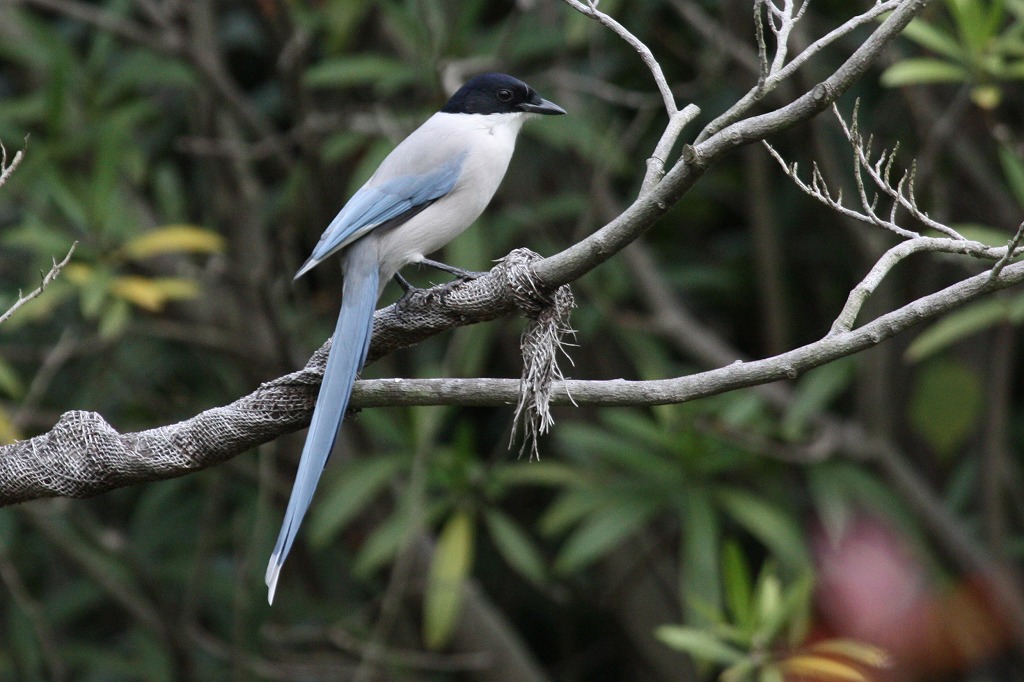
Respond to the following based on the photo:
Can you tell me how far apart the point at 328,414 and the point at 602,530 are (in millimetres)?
2409

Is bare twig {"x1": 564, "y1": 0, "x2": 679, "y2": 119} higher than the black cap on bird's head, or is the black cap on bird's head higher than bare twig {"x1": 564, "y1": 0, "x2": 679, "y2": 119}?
the black cap on bird's head

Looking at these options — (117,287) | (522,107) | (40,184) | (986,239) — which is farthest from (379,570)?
(986,239)

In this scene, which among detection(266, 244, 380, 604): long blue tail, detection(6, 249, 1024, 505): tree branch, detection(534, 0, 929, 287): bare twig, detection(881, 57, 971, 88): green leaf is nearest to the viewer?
detection(534, 0, 929, 287): bare twig

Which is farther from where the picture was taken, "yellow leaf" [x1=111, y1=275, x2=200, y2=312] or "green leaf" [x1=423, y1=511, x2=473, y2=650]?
"green leaf" [x1=423, y1=511, x2=473, y2=650]

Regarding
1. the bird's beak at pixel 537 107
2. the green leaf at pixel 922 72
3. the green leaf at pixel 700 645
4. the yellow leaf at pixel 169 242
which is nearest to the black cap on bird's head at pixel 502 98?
the bird's beak at pixel 537 107

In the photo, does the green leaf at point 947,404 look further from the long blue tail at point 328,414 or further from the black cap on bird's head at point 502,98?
the long blue tail at point 328,414

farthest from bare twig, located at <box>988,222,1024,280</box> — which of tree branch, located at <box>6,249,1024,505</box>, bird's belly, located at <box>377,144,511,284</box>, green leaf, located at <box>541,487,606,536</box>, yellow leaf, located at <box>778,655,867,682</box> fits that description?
green leaf, located at <box>541,487,606,536</box>

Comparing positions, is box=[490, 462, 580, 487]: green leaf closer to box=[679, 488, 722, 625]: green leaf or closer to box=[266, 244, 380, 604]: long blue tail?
box=[679, 488, 722, 625]: green leaf

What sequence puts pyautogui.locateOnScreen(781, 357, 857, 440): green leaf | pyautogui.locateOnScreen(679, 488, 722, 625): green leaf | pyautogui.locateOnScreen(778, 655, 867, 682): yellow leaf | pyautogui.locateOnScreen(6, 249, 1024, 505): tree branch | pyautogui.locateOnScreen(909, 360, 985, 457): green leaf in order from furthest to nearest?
pyautogui.locateOnScreen(909, 360, 985, 457): green leaf < pyautogui.locateOnScreen(781, 357, 857, 440): green leaf < pyautogui.locateOnScreen(679, 488, 722, 625): green leaf < pyautogui.locateOnScreen(778, 655, 867, 682): yellow leaf < pyautogui.locateOnScreen(6, 249, 1024, 505): tree branch

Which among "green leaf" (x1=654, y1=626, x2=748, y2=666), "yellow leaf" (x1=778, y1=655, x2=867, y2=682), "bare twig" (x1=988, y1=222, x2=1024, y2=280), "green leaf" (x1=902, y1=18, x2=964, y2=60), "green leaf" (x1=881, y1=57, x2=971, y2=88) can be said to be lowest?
"yellow leaf" (x1=778, y1=655, x2=867, y2=682)

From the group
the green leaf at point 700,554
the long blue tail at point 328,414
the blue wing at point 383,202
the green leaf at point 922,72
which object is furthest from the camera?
the green leaf at point 700,554

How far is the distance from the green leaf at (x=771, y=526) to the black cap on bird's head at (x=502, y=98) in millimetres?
1803

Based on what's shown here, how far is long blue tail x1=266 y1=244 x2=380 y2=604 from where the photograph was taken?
232 cm

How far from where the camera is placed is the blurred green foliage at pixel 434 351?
4.77 m
